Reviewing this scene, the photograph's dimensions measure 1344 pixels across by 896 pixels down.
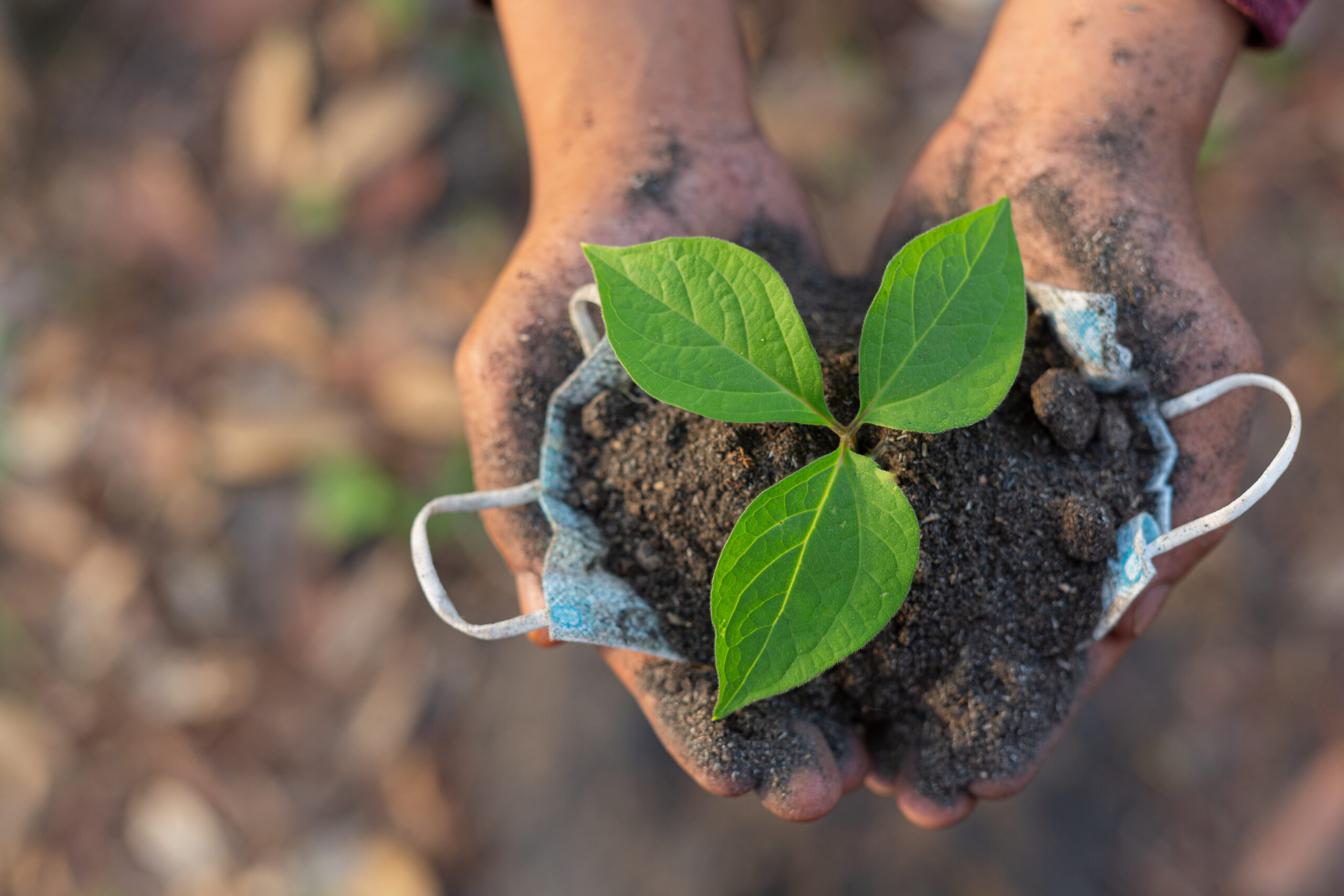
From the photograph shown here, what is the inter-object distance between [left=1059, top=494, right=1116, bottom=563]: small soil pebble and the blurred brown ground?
4.30 ft

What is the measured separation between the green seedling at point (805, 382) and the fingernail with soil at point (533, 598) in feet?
1.52

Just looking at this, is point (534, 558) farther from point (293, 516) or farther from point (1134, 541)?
point (293, 516)

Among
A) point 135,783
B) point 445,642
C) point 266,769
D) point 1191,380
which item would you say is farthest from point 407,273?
point 1191,380

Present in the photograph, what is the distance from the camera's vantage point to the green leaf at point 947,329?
1143mm

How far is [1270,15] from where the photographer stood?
162cm

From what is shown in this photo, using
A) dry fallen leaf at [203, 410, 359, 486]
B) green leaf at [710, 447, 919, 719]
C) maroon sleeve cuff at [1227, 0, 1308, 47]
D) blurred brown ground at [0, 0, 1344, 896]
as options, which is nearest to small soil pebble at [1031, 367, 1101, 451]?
green leaf at [710, 447, 919, 719]

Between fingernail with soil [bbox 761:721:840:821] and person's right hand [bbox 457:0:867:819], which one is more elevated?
person's right hand [bbox 457:0:867:819]

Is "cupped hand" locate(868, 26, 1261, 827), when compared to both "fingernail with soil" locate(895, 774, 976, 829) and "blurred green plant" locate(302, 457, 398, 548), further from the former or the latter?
"blurred green plant" locate(302, 457, 398, 548)

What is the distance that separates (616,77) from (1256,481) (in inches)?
55.9

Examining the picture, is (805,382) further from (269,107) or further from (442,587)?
(269,107)

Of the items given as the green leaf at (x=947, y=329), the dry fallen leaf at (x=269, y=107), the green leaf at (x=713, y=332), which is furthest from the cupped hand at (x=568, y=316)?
the dry fallen leaf at (x=269, y=107)

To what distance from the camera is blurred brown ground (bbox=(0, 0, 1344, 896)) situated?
8.18 ft

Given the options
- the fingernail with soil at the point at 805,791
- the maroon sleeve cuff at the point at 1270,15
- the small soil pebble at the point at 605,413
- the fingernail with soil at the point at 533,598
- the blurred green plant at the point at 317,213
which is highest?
the maroon sleeve cuff at the point at 1270,15

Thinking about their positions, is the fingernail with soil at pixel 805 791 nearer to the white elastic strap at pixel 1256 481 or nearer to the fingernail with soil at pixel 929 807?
the fingernail with soil at pixel 929 807
